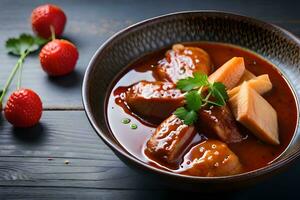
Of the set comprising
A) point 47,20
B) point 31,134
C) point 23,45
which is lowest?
point 31,134

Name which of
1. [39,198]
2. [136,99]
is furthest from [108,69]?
[39,198]

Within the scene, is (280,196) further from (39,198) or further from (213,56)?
(39,198)

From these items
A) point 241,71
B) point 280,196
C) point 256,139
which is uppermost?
point 241,71

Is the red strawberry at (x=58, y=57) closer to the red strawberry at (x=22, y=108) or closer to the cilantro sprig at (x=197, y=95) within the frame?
the red strawberry at (x=22, y=108)

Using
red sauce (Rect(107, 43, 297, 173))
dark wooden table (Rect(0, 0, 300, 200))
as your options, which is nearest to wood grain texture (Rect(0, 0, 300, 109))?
dark wooden table (Rect(0, 0, 300, 200))

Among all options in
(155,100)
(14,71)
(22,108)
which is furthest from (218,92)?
(14,71)

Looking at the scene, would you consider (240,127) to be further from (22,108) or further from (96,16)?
(96,16)

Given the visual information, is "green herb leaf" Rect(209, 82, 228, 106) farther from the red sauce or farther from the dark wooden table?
the dark wooden table
